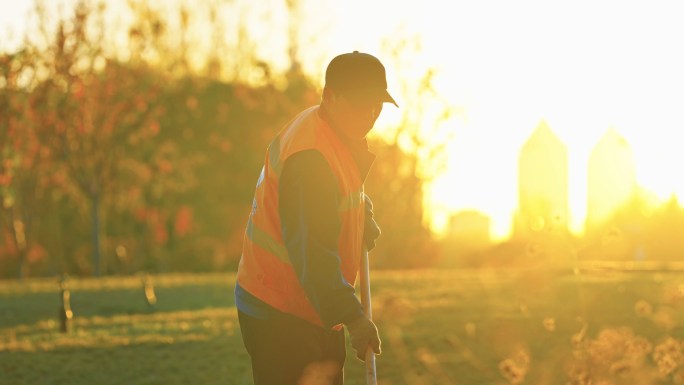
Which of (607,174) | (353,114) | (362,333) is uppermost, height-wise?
(353,114)

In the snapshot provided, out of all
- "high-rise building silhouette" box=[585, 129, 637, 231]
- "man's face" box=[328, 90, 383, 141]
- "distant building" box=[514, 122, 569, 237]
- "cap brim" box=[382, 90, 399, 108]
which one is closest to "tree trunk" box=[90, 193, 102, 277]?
"distant building" box=[514, 122, 569, 237]

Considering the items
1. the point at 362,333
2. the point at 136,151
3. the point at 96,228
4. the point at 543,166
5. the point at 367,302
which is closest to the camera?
the point at 362,333

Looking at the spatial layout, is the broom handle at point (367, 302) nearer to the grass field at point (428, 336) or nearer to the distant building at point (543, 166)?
the grass field at point (428, 336)

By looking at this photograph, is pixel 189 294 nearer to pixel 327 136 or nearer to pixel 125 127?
pixel 125 127

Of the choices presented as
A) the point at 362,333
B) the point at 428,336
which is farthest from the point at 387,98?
the point at 428,336

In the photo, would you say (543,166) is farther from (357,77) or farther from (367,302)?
(357,77)

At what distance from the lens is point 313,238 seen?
4.42 m

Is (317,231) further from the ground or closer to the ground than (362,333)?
further from the ground

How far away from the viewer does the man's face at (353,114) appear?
4.54m

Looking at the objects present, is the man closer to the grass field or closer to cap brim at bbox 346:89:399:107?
cap brim at bbox 346:89:399:107

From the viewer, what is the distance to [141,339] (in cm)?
1318

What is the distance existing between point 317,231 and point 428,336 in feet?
29.6

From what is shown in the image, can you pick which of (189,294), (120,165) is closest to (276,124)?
(120,165)

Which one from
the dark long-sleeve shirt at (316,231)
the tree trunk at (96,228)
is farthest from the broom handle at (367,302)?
the tree trunk at (96,228)
